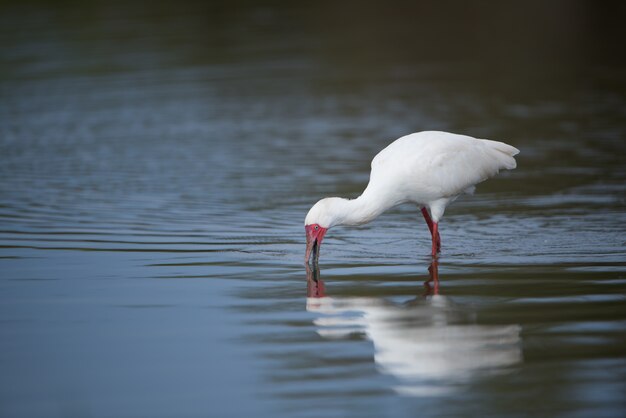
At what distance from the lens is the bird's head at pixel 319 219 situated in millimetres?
10445

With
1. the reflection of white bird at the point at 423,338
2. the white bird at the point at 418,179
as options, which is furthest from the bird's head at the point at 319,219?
the reflection of white bird at the point at 423,338

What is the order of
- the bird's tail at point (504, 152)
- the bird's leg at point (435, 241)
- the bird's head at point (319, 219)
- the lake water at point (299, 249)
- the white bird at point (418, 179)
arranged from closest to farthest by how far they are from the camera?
the lake water at point (299, 249), the bird's head at point (319, 219), the white bird at point (418, 179), the bird's leg at point (435, 241), the bird's tail at point (504, 152)

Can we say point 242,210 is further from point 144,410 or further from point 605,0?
point 605,0

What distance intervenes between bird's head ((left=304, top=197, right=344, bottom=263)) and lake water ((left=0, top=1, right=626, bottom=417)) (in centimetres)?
34

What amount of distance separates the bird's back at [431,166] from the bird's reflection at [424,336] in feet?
4.67

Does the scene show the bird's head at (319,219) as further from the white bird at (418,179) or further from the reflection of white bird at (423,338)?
the reflection of white bird at (423,338)

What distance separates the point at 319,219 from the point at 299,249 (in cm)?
111

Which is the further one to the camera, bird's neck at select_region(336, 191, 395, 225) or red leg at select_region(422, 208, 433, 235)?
red leg at select_region(422, 208, 433, 235)

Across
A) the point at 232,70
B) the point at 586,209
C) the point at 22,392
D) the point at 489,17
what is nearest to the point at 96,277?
the point at 22,392

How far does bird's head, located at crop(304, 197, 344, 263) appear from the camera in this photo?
10445 millimetres

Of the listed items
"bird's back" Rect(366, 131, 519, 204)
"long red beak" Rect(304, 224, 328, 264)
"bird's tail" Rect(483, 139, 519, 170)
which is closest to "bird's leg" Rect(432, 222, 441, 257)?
"bird's back" Rect(366, 131, 519, 204)

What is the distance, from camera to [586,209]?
1273 cm

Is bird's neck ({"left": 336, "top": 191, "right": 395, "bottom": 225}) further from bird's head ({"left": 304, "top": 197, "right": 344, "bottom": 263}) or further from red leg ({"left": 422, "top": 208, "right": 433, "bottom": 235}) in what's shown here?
red leg ({"left": 422, "top": 208, "right": 433, "bottom": 235})

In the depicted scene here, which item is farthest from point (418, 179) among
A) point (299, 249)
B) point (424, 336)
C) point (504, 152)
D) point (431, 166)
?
point (424, 336)
